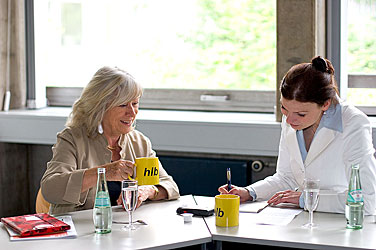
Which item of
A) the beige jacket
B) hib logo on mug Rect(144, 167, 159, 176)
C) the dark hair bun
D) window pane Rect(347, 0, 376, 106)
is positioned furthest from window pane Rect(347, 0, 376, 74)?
hib logo on mug Rect(144, 167, 159, 176)

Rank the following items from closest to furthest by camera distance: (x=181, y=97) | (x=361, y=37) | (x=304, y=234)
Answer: (x=304, y=234), (x=361, y=37), (x=181, y=97)

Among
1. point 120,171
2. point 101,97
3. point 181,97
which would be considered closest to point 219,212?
point 120,171

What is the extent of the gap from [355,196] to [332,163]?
42 centimetres

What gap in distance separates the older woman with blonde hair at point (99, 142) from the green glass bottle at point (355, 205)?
0.87 metres

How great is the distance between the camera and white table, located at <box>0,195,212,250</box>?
86.5 inches

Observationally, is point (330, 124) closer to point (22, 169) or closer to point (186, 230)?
point (186, 230)

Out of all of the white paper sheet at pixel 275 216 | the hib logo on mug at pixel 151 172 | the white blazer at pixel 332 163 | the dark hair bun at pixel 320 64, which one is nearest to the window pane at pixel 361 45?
the white blazer at pixel 332 163

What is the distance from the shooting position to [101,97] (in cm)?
300

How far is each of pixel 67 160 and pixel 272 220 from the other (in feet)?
3.22

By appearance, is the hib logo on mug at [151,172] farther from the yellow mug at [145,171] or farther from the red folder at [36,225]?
the red folder at [36,225]

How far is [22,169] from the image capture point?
4.68 metres

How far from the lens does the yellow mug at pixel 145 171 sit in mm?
2596

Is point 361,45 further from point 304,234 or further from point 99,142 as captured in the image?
point 304,234

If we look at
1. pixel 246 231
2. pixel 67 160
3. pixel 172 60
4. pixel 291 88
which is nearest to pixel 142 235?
pixel 246 231
